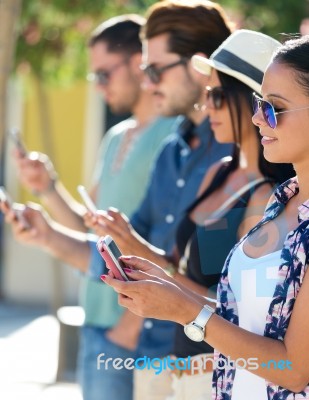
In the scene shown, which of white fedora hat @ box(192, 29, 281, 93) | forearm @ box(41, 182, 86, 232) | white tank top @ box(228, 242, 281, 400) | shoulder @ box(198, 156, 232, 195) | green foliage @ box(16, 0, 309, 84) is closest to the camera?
white tank top @ box(228, 242, 281, 400)

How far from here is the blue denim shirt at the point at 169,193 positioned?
3.74 m

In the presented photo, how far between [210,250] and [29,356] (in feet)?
19.4

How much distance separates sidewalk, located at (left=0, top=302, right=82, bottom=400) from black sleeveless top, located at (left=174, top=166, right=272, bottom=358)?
4130 mm

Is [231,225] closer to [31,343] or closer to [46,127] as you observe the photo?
[46,127]

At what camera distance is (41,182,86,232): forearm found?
4.69m

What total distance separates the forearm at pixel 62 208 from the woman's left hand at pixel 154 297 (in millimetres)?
2268

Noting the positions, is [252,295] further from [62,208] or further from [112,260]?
[62,208]

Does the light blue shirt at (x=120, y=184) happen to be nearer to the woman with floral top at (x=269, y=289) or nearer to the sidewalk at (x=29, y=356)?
the woman with floral top at (x=269, y=289)

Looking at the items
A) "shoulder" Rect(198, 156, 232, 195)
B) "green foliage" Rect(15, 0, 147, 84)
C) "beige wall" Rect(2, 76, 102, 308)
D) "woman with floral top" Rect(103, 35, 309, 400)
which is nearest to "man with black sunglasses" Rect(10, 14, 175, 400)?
"shoulder" Rect(198, 156, 232, 195)

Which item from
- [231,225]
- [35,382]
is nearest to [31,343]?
[35,382]

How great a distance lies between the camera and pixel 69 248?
161 inches

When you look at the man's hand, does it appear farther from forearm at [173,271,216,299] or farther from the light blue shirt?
forearm at [173,271,216,299]

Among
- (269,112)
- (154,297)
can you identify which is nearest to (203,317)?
(154,297)

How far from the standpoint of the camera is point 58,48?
7832 mm
